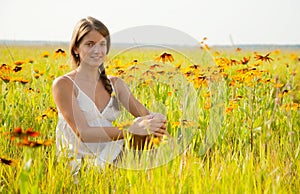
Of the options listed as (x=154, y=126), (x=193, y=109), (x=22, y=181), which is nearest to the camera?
(x=22, y=181)

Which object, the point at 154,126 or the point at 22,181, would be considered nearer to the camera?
the point at 22,181

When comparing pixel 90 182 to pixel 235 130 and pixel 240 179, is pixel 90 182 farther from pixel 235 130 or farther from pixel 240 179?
pixel 235 130

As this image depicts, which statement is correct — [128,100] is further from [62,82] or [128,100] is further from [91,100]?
[62,82]

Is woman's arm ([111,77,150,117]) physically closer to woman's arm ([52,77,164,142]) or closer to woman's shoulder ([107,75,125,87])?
woman's shoulder ([107,75,125,87])

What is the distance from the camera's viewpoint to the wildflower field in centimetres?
158

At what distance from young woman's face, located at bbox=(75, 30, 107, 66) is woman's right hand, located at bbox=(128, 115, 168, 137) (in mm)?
478

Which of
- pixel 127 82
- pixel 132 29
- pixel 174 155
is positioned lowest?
pixel 174 155

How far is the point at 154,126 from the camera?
192 centimetres

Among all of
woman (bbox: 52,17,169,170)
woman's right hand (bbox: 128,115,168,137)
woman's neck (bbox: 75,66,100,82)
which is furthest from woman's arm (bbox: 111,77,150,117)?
woman's right hand (bbox: 128,115,168,137)

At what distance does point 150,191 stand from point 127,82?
3.69ft

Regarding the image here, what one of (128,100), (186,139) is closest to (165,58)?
(128,100)

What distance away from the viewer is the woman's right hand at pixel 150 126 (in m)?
1.91

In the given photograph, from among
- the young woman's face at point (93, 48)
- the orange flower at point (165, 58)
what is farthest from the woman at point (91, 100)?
the orange flower at point (165, 58)

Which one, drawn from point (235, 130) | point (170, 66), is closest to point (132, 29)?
point (170, 66)
